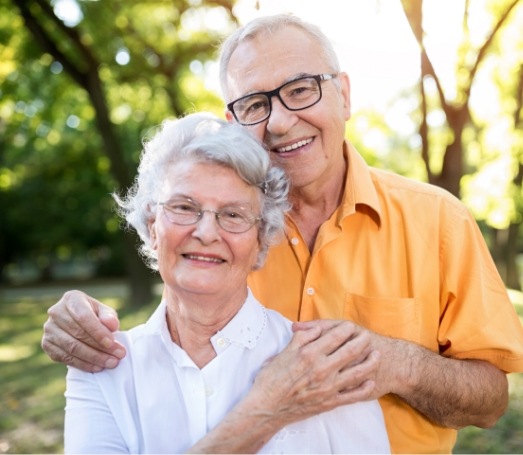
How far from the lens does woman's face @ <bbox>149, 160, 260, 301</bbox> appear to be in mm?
2123

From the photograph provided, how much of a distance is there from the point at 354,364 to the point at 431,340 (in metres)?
0.53

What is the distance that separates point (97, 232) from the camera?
85.4ft

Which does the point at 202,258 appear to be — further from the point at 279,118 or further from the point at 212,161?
the point at 279,118

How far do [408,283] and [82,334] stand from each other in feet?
4.06

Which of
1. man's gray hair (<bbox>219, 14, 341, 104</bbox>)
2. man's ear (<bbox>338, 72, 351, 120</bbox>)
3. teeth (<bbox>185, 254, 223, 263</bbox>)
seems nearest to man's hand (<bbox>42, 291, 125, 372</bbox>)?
teeth (<bbox>185, 254, 223, 263</bbox>)

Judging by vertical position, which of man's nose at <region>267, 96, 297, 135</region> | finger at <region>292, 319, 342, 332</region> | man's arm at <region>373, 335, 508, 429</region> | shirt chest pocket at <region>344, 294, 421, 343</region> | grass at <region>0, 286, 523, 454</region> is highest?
man's nose at <region>267, 96, 297, 135</region>

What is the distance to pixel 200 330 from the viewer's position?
2.27m

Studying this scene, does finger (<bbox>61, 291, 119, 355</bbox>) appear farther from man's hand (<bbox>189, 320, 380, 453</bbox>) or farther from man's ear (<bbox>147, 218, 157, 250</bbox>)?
man's hand (<bbox>189, 320, 380, 453</bbox>)

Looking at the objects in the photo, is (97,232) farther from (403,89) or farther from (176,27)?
(403,89)

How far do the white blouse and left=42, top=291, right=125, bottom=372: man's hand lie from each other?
45 millimetres

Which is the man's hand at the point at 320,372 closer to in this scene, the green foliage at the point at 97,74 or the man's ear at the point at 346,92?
the man's ear at the point at 346,92

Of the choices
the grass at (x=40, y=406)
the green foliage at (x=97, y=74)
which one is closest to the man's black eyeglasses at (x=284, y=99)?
the grass at (x=40, y=406)

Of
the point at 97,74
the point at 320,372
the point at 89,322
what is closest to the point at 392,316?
the point at 320,372

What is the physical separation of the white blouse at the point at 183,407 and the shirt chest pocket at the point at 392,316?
0.36 metres
